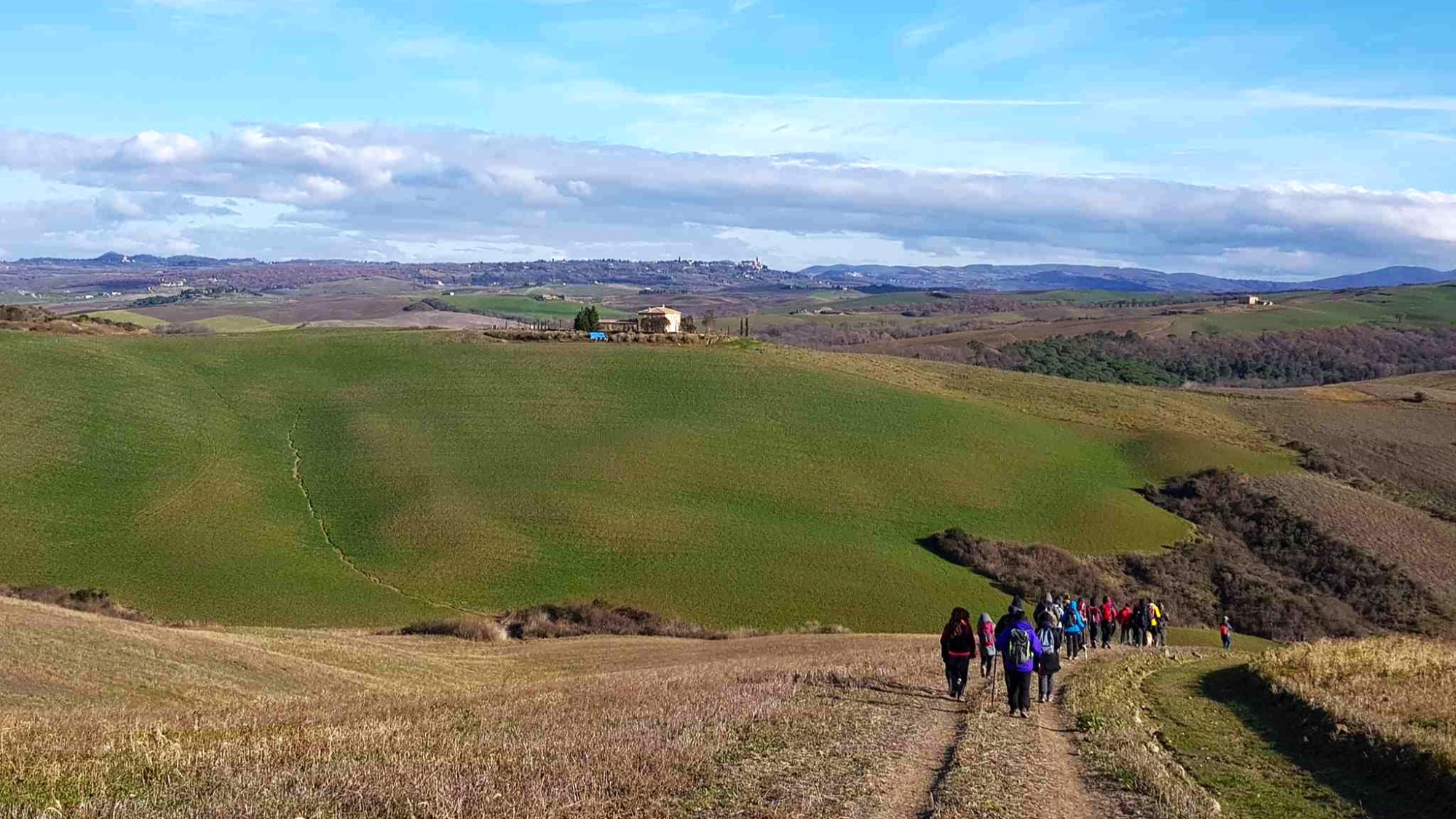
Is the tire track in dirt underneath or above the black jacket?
underneath

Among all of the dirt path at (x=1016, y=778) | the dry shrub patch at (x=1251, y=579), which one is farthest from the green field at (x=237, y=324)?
the dirt path at (x=1016, y=778)

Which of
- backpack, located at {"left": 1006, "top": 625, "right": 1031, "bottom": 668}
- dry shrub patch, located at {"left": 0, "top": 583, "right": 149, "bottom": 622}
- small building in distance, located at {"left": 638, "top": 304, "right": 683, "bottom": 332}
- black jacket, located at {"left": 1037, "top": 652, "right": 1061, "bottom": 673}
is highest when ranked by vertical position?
small building in distance, located at {"left": 638, "top": 304, "right": 683, "bottom": 332}

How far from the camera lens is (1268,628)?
49.6m

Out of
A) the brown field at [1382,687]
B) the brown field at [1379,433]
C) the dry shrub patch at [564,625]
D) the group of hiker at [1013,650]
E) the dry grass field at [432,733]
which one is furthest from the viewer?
the brown field at [1379,433]

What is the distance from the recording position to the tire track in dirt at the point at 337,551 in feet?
141

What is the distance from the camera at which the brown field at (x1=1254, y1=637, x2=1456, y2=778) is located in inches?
591

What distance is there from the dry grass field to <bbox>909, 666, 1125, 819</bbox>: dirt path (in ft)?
1.24

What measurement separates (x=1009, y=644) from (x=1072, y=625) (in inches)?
393

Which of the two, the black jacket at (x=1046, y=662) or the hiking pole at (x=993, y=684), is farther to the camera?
the hiking pole at (x=993, y=684)

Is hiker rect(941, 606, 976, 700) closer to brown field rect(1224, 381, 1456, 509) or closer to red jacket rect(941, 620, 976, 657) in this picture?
red jacket rect(941, 620, 976, 657)

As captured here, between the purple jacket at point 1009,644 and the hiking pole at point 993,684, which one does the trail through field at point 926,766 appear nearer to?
the purple jacket at point 1009,644

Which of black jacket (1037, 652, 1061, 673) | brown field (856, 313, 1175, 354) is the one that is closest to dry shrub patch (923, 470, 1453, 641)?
black jacket (1037, 652, 1061, 673)

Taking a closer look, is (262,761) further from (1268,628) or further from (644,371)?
(644,371)

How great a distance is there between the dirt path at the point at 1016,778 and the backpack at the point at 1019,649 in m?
0.92
